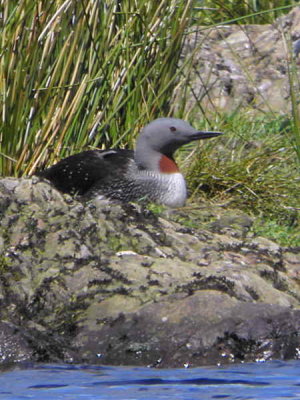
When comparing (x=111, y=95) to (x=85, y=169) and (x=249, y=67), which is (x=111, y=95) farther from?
(x=249, y=67)

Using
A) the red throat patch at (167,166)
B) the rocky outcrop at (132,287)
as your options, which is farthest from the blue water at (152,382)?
the red throat patch at (167,166)

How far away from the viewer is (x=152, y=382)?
15.7 ft

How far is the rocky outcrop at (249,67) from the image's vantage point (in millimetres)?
10664

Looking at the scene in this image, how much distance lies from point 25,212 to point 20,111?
120 centimetres

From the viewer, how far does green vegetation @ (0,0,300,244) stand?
696cm

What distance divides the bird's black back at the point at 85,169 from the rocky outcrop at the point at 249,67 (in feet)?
9.26

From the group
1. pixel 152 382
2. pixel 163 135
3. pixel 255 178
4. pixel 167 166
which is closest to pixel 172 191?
pixel 167 166

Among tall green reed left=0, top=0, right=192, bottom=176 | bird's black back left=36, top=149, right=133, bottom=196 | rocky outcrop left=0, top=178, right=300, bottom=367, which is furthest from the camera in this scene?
bird's black back left=36, top=149, right=133, bottom=196

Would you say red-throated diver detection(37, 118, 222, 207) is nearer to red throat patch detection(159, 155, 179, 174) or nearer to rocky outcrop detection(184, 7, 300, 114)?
red throat patch detection(159, 155, 179, 174)

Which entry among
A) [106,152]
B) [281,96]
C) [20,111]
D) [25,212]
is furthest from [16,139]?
[281,96]

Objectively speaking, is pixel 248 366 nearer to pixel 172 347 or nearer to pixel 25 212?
pixel 172 347

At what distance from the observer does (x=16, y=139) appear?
7059 millimetres

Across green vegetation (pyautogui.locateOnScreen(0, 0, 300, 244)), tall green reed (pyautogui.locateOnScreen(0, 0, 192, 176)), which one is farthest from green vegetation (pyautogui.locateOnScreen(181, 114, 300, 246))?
tall green reed (pyautogui.locateOnScreen(0, 0, 192, 176))

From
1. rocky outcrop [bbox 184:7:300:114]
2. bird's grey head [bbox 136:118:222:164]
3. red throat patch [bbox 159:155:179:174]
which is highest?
bird's grey head [bbox 136:118:222:164]
